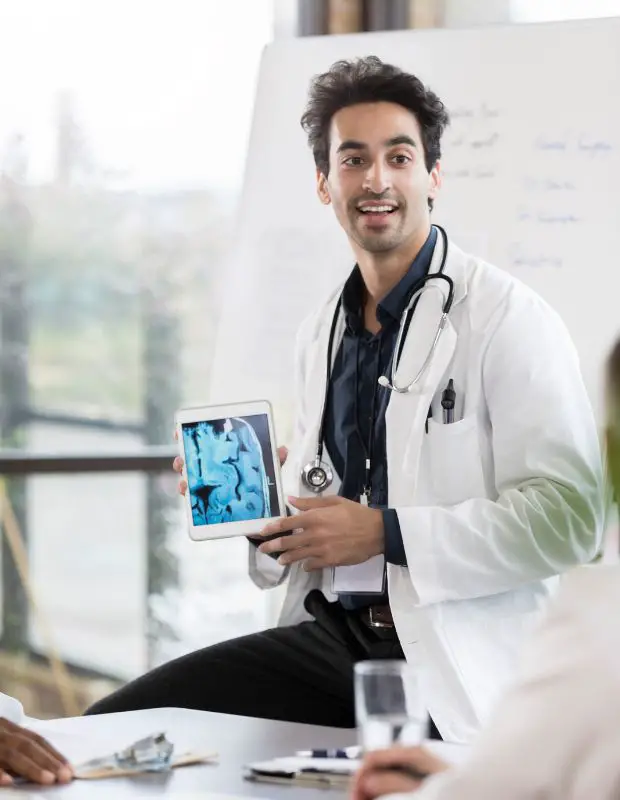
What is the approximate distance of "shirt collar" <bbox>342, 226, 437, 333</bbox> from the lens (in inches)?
92.9

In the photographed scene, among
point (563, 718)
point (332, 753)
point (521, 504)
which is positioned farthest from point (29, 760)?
point (521, 504)

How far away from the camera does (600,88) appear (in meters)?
2.77

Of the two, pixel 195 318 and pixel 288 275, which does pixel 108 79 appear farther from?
pixel 288 275

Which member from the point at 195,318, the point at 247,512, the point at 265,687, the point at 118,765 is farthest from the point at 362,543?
the point at 195,318

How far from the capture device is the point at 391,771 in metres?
1.13

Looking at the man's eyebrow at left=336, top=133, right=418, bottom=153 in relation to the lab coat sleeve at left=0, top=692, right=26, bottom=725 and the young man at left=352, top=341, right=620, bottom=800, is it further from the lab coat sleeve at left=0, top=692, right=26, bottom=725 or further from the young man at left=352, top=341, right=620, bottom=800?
the young man at left=352, top=341, right=620, bottom=800

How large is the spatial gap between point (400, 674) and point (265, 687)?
1.24m

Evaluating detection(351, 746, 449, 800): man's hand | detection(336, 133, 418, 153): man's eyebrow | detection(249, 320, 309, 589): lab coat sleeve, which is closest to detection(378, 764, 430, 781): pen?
detection(351, 746, 449, 800): man's hand

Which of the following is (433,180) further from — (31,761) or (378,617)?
(31,761)

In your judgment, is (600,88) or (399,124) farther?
(600,88)

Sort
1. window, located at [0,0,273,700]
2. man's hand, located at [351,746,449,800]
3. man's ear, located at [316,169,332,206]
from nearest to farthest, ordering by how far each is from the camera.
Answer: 1. man's hand, located at [351,746,449,800]
2. man's ear, located at [316,169,332,206]
3. window, located at [0,0,273,700]

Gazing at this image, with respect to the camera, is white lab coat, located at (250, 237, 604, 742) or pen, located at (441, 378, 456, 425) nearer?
white lab coat, located at (250, 237, 604, 742)

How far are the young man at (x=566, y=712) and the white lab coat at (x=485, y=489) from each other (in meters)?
1.11

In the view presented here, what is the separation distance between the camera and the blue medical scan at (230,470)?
2.03 metres
